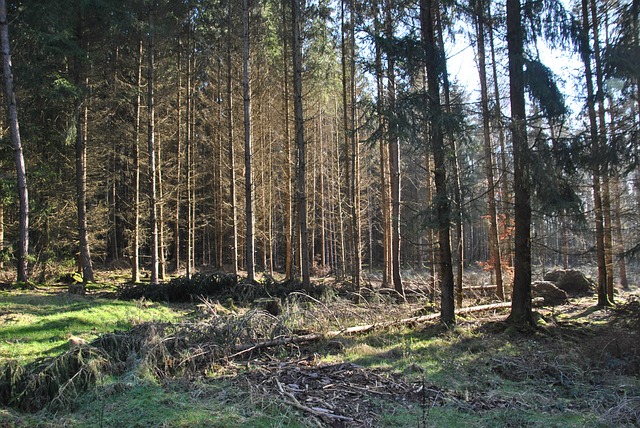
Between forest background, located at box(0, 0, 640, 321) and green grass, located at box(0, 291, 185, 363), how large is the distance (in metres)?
3.16

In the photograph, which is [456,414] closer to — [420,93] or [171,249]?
[420,93]

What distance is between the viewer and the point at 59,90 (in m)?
12.7

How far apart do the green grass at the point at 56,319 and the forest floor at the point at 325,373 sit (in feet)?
0.18

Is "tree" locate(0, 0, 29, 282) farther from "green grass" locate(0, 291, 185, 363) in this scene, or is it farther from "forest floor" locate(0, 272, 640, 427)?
"forest floor" locate(0, 272, 640, 427)

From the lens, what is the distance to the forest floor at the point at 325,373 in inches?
169

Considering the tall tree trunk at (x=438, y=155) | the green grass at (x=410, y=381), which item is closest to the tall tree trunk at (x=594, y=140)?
the tall tree trunk at (x=438, y=155)

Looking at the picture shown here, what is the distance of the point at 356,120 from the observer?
14328 millimetres

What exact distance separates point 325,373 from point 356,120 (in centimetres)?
1027

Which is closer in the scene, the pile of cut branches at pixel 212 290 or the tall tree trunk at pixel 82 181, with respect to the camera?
the pile of cut branches at pixel 212 290

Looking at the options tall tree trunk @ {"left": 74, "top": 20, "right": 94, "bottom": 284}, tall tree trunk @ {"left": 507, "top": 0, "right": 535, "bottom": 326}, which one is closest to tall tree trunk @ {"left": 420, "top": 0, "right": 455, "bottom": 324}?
tall tree trunk @ {"left": 507, "top": 0, "right": 535, "bottom": 326}

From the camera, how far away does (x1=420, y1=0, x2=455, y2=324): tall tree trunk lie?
8625 millimetres

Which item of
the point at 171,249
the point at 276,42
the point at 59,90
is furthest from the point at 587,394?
the point at 171,249

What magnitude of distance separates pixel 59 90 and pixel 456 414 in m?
14.1

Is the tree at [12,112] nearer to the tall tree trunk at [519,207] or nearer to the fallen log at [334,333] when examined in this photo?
the fallen log at [334,333]
